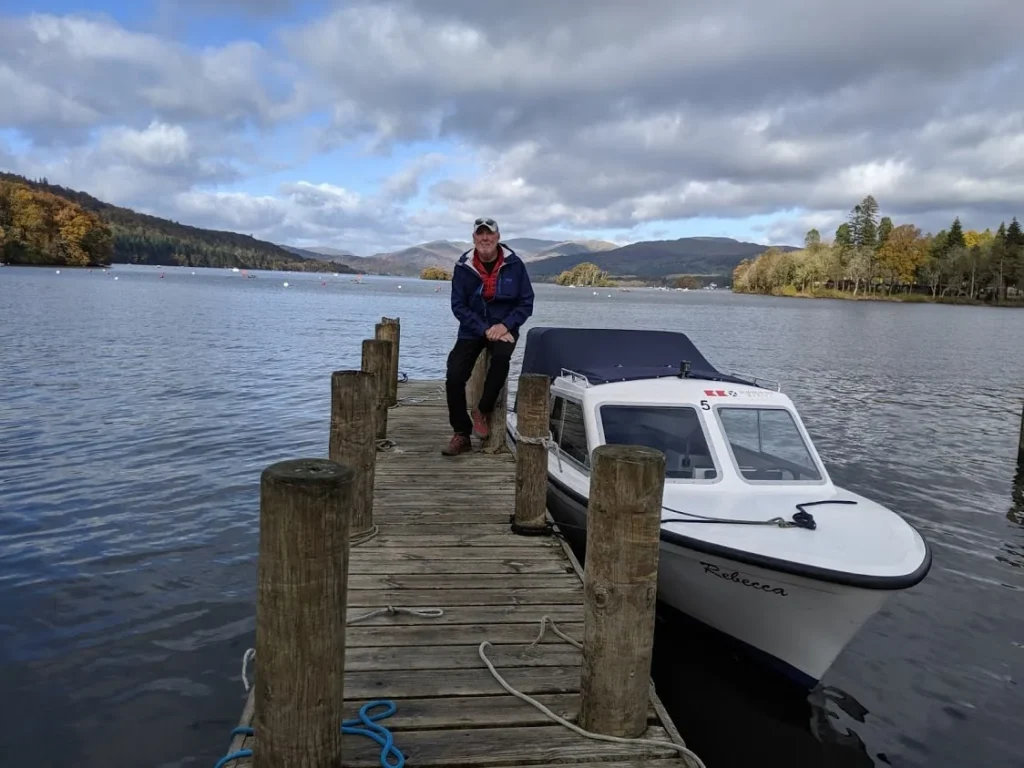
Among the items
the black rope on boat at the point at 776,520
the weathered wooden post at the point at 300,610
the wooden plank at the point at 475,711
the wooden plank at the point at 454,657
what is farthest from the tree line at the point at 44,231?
the weathered wooden post at the point at 300,610

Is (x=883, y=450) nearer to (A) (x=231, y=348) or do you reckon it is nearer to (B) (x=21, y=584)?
(B) (x=21, y=584)

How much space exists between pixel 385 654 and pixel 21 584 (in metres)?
5.75

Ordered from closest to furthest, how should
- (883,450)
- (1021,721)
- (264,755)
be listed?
(264,755)
(1021,721)
(883,450)

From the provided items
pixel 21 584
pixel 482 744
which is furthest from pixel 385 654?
pixel 21 584

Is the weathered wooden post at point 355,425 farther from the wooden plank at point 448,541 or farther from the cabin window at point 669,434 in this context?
the cabin window at point 669,434

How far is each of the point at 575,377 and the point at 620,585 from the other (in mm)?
5759

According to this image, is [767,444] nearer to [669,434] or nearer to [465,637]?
[669,434]

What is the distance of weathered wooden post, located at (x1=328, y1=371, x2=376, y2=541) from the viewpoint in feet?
20.4

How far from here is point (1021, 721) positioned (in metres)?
6.63

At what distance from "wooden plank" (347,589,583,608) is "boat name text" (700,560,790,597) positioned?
1.18 m

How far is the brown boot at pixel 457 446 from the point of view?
988 cm

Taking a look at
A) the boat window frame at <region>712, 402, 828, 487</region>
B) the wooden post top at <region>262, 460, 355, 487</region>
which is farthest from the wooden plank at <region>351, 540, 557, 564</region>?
the wooden post top at <region>262, 460, 355, 487</region>

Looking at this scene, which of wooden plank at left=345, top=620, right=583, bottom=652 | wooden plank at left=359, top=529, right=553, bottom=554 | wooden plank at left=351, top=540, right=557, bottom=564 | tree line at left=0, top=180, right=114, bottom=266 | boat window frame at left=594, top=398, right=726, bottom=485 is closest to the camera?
wooden plank at left=345, top=620, right=583, bottom=652

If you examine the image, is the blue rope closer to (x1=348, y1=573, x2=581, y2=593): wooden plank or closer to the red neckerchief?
(x1=348, y1=573, x2=581, y2=593): wooden plank
